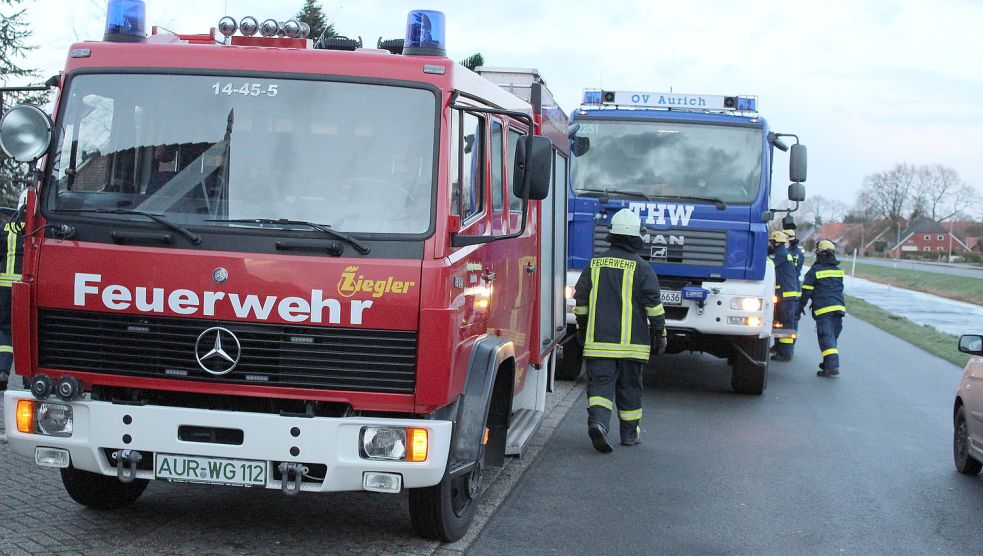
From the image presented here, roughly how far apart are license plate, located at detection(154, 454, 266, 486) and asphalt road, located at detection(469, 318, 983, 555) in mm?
1342

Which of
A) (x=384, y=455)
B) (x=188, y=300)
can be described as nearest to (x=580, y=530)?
(x=384, y=455)

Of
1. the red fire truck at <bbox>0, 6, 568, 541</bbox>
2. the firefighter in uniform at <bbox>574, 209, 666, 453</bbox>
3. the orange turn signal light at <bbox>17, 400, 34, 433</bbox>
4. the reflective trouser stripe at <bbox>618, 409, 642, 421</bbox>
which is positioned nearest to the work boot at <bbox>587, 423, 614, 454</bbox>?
the firefighter in uniform at <bbox>574, 209, 666, 453</bbox>

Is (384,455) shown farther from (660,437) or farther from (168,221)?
(660,437)

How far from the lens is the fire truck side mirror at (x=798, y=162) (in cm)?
1216

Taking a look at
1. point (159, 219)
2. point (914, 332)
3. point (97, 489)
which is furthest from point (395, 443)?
point (914, 332)

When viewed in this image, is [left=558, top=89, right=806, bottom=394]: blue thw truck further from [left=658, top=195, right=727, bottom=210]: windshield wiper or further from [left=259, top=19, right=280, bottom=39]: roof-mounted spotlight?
[left=259, top=19, right=280, bottom=39]: roof-mounted spotlight

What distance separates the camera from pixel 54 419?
542cm

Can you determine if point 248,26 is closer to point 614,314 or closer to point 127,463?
point 127,463

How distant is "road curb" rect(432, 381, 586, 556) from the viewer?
239 inches

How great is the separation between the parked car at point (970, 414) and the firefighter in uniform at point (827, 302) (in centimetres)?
597

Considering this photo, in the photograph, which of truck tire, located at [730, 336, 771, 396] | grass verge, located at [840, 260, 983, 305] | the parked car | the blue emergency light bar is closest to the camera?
the parked car

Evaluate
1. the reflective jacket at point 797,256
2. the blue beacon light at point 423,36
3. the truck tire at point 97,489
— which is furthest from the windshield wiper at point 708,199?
the truck tire at point 97,489

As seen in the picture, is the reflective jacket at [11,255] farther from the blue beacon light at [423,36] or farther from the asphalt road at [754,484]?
the blue beacon light at [423,36]

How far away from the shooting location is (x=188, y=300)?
529 cm
